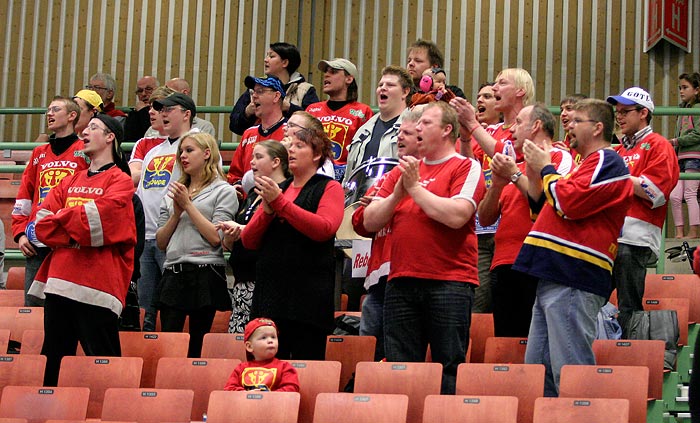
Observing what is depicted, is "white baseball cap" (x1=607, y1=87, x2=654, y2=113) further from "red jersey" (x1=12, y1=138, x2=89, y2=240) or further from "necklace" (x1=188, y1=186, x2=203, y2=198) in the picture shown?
"red jersey" (x1=12, y1=138, x2=89, y2=240)

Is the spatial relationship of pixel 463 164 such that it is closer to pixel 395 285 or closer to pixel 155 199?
pixel 395 285

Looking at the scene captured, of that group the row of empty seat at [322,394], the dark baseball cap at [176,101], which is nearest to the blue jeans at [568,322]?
the row of empty seat at [322,394]

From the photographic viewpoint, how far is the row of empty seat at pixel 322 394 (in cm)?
408

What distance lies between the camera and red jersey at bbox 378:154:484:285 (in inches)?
174

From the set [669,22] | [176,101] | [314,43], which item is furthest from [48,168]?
[669,22]

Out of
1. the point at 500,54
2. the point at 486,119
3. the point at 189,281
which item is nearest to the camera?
the point at 189,281

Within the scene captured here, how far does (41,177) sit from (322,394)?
113 inches

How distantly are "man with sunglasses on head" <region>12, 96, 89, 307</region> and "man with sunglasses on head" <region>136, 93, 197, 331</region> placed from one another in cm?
38

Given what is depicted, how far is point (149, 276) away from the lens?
246 inches

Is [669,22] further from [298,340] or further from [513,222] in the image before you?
[298,340]

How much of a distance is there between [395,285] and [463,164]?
22.6 inches

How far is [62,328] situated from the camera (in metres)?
5.14

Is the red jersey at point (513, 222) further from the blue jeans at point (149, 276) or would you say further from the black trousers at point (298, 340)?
the blue jeans at point (149, 276)

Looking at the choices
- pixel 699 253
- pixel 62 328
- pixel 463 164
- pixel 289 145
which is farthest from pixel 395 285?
pixel 62 328
